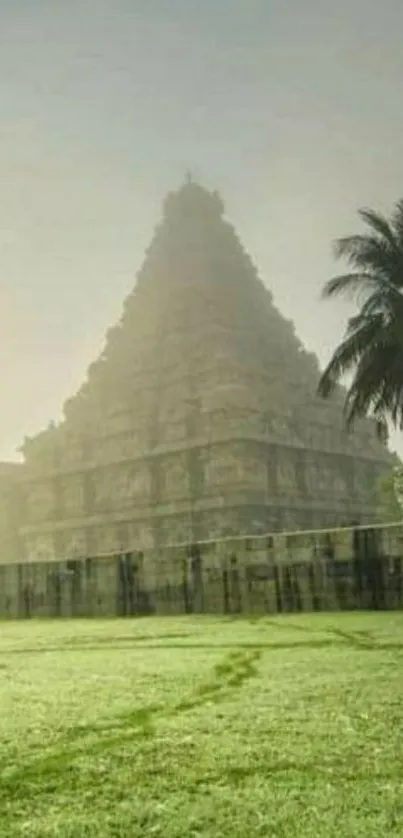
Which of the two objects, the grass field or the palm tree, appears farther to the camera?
the palm tree

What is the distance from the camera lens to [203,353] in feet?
113

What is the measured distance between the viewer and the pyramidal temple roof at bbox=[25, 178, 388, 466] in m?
33.3

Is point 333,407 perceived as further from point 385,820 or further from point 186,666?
point 385,820

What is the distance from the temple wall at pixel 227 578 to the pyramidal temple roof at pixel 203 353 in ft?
64.8

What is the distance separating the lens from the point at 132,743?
2.28 m

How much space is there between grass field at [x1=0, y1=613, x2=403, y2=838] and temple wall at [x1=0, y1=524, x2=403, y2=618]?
4530 millimetres

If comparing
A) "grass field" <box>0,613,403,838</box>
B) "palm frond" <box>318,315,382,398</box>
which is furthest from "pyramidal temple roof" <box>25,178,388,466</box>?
"grass field" <box>0,613,403,838</box>

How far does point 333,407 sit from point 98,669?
3305 cm

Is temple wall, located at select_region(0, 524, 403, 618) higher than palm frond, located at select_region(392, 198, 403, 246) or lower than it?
lower

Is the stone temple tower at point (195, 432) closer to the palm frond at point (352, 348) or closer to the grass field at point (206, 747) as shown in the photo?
the palm frond at point (352, 348)

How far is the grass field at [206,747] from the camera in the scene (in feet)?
5.31

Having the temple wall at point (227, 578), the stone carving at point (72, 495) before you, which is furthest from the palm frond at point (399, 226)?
the stone carving at point (72, 495)

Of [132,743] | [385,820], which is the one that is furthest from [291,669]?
[385,820]

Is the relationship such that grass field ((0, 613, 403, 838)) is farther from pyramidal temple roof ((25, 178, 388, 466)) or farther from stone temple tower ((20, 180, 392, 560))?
pyramidal temple roof ((25, 178, 388, 466))
